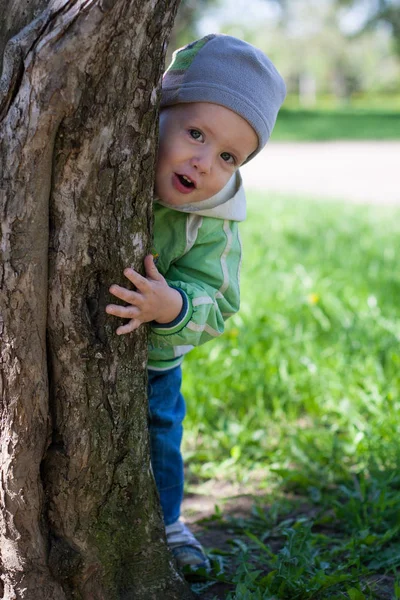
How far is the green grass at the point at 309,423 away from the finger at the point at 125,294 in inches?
31.3

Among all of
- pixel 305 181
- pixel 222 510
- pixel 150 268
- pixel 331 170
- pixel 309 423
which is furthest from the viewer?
pixel 331 170

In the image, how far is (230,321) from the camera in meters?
3.93

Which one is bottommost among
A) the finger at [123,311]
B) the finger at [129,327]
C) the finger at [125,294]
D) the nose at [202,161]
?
the finger at [129,327]

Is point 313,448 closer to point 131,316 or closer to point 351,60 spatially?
point 131,316

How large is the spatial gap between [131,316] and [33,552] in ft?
1.91

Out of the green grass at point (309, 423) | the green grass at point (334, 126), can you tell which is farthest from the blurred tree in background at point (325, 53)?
the green grass at point (309, 423)

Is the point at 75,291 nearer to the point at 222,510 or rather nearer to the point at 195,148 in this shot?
the point at 195,148

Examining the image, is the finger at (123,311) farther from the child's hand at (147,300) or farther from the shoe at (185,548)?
the shoe at (185,548)

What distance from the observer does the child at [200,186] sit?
1816 mm

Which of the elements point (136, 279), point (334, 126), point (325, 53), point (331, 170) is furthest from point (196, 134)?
point (325, 53)

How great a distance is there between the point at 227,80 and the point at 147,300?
0.58 m

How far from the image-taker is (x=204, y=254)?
1978 millimetres

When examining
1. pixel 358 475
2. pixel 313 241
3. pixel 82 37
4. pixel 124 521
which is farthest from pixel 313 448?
pixel 313 241

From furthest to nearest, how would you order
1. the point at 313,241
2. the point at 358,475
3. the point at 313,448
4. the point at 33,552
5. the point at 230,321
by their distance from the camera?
the point at 313,241, the point at 230,321, the point at 313,448, the point at 358,475, the point at 33,552
